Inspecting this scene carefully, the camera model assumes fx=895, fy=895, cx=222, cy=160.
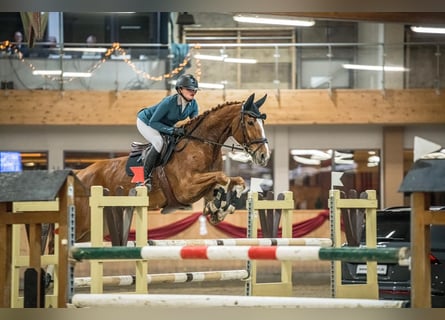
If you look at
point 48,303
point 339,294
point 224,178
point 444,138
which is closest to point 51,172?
point 48,303

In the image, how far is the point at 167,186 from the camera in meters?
6.53

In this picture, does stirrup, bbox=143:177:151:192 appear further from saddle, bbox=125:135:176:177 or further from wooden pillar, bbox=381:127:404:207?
wooden pillar, bbox=381:127:404:207

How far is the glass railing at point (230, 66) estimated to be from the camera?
1107 cm

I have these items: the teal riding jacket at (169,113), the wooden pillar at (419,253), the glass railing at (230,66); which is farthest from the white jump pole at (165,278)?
the glass railing at (230,66)

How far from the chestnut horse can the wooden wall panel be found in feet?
14.4

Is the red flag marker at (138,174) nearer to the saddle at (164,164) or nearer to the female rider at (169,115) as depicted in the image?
the female rider at (169,115)

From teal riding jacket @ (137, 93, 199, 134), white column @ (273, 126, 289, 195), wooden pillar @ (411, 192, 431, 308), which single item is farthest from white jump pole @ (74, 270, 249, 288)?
white column @ (273, 126, 289, 195)

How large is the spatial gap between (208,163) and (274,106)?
506 centimetres

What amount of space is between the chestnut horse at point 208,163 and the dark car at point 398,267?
912mm

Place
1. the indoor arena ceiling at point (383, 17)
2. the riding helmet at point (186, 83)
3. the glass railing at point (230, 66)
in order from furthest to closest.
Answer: the glass railing at point (230, 66)
the indoor arena ceiling at point (383, 17)
the riding helmet at point (186, 83)

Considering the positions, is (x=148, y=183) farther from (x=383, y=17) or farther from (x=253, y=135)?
(x=383, y=17)

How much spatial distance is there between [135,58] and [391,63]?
3341 mm

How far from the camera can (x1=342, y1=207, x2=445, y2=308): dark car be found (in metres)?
5.37

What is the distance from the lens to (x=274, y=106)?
1139 centimetres
